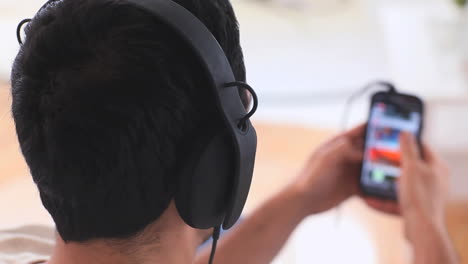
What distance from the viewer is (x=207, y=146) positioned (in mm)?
490

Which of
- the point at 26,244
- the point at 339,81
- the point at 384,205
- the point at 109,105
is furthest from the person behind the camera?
the point at 339,81

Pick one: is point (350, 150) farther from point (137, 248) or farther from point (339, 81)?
point (339, 81)

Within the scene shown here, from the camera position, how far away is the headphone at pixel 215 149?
0.47 meters

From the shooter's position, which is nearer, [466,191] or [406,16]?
[466,191]

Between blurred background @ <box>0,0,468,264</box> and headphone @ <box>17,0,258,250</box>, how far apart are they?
30.1 inches

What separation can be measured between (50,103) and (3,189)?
0.95 meters

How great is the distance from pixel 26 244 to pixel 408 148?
1.89ft


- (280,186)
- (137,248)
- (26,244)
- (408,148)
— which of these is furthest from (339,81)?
(137,248)

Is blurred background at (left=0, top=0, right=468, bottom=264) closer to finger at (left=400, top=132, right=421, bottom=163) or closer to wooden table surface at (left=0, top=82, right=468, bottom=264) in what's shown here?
wooden table surface at (left=0, top=82, right=468, bottom=264)

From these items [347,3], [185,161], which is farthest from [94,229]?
[347,3]

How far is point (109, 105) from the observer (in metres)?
0.46

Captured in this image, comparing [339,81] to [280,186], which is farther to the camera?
[339,81]

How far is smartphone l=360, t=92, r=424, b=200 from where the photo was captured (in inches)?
39.3

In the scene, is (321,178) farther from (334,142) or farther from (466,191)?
(466,191)
